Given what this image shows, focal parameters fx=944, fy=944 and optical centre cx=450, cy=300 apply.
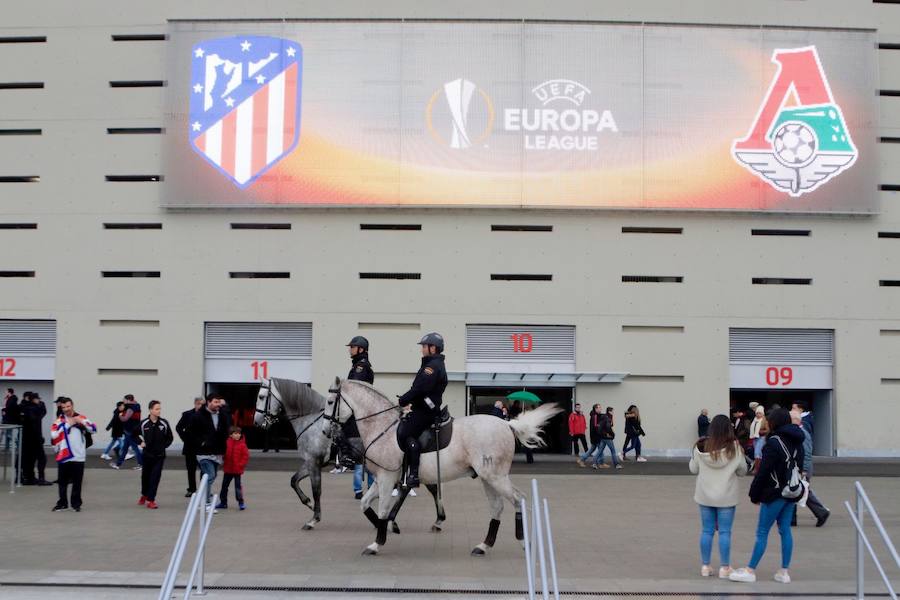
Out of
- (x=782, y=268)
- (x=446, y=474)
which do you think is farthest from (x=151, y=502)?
(x=782, y=268)

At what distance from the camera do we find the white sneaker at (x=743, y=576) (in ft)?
33.5

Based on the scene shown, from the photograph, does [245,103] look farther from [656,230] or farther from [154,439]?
[154,439]

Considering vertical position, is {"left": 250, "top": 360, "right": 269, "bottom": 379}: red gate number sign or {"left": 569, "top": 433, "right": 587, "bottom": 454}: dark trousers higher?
{"left": 250, "top": 360, "right": 269, "bottom": 379}: red gate number sign

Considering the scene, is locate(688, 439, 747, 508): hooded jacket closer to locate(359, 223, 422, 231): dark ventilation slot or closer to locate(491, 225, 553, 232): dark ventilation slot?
locate(491, 225, 553, 232): dark ventilation slot

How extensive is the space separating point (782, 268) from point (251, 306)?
16508 mm

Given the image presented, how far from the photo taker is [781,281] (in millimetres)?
29516

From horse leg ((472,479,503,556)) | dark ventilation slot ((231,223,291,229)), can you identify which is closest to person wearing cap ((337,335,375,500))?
horse leg ((472,479,503,556))

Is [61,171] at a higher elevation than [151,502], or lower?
higher

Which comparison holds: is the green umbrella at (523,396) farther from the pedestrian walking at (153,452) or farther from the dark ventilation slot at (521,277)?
the pedestrian walking at (153,452)

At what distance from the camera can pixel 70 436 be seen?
15.2m

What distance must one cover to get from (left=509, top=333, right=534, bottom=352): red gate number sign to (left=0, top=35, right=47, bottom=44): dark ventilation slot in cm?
1767

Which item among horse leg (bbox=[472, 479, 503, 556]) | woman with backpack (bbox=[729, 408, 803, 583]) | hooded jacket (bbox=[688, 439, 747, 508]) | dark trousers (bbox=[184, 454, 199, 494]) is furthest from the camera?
dark trousers (bbox=[184, 454, 199, 494])

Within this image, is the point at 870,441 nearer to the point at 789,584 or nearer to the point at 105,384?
the point at 789,584

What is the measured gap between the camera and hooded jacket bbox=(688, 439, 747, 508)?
33.7 feet
